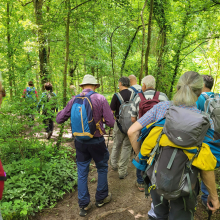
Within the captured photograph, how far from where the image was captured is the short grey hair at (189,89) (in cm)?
152

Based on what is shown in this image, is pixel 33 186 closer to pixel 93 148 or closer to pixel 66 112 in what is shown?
pixel 93 148

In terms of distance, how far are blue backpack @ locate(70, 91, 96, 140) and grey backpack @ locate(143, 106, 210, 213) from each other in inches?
52.9

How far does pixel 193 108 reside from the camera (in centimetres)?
157

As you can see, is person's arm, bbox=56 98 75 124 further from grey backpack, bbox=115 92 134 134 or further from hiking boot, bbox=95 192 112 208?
hiking boot, bbox=95 192 112 208

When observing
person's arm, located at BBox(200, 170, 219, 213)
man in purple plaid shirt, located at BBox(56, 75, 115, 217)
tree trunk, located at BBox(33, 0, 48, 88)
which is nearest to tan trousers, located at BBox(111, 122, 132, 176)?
man in purple plaid shirt, located at BBox(56, 75, 115, 217)

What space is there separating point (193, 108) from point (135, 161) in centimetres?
89

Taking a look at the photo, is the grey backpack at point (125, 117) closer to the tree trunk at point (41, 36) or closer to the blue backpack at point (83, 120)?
the blue backpack at point (83, 120)

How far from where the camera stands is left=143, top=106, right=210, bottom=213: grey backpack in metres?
1.33

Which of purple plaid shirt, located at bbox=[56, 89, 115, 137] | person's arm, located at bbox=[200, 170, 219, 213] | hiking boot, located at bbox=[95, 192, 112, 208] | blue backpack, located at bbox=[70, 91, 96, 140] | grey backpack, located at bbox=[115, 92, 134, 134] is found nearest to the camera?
person's arm, located at bbox=[200, 170, 219, 213]

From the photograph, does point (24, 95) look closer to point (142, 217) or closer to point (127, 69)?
point (142, 217)

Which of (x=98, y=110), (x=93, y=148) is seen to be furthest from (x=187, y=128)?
(x=93, y=148)

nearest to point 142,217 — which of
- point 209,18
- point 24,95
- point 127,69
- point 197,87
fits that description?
point 197,87

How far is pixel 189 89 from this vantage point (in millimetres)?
1524

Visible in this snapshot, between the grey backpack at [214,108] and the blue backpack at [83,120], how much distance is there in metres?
1.87
